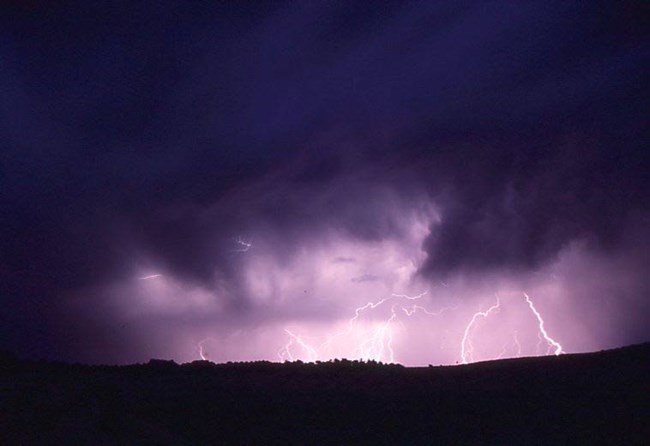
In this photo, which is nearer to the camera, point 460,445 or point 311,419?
point 460,445

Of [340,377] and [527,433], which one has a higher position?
[340,377]

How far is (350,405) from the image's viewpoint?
1706 centimetres

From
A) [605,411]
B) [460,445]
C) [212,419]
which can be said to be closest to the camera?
[460,445]

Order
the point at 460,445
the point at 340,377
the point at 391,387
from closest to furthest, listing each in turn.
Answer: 1. the point at 460,445
2. the point at 391,387
3. the point at 340,377

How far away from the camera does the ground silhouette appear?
14.2 m

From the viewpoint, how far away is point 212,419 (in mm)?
16094

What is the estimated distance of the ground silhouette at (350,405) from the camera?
14.2 meters

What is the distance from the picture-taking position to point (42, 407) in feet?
48.2

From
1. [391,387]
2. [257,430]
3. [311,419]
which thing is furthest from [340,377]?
[257,430]

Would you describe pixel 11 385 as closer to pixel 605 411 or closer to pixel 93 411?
pixel 93 411

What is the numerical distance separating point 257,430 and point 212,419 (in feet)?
5.39

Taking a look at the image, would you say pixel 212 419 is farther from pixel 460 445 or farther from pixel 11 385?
pixel 460 445

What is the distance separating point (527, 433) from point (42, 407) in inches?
542

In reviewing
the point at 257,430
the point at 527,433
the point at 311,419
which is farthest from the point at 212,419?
the point at 527,433
